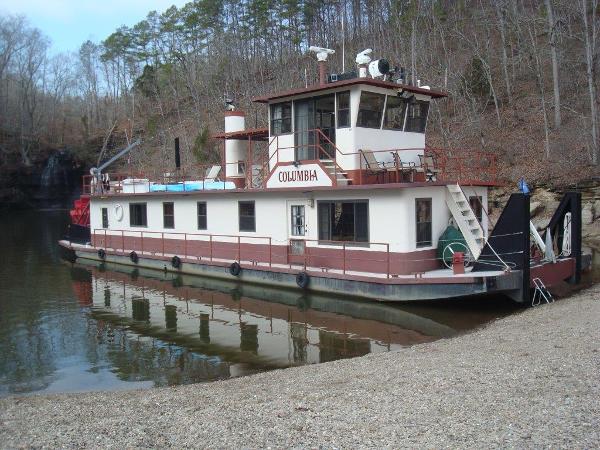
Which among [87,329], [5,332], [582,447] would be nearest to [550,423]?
[582,447]

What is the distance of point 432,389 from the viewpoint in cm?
708

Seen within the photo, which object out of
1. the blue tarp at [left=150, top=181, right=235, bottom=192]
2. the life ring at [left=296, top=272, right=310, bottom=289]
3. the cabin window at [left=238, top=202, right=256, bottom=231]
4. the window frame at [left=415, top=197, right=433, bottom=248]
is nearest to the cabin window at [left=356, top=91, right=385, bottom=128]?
the window frame at [left=415, top=197, right=433, bottom=248]

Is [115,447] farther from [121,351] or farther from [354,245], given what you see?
[354,245]

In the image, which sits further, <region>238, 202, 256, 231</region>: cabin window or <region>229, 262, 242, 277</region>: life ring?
<region>238, 202, 256, 231</region>: cabin window

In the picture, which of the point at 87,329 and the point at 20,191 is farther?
the point at 20,191

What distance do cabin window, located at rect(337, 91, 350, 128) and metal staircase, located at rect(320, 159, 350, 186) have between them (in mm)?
1025

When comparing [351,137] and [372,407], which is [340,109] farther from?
[372,407]

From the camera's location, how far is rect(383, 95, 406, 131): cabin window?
15.8 meters

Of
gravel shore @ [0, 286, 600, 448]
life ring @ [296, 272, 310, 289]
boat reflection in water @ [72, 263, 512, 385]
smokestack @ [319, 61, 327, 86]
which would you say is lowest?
boat reflection in water @ [72, 263, 512, 385]

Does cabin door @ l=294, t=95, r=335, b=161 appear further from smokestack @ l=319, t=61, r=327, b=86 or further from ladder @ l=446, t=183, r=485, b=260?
ladder @ l=446, t=183, r=485, b=260

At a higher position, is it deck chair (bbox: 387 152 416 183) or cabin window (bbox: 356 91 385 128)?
cabin window (bbox: 356 91 385 128)

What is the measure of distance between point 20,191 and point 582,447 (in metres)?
63.7

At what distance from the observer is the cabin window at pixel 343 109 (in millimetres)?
15273

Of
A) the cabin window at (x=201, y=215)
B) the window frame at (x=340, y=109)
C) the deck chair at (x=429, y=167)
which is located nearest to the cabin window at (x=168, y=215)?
the cabin window at (x=201, y=215)
